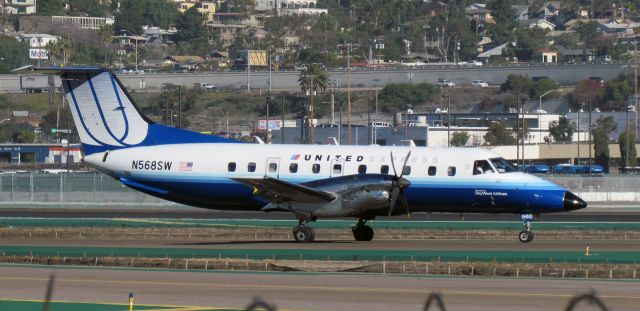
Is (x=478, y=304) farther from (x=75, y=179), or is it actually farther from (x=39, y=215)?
(x=75, y=179)

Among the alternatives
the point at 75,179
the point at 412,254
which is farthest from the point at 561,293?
the point at 75,179

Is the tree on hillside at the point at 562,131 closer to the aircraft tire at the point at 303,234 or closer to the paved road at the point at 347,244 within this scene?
the paved road at the point at 347,244

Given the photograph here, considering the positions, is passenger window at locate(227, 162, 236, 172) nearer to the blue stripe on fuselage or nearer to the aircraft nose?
the blue stripe on fuselage

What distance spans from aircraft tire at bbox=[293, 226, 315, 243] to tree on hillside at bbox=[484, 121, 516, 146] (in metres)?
98.5

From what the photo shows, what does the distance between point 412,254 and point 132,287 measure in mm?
10212

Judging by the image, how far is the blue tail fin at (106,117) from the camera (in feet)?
155

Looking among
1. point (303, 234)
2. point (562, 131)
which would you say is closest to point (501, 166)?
point (303, 234)

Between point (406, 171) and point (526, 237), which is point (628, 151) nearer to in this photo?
point (526, 237)

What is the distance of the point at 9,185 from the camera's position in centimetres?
7362

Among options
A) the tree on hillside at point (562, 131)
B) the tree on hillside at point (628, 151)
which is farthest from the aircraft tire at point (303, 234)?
the tree on hillside at point (562, 131)

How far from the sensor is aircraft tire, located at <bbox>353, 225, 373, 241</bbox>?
4444 centimetres

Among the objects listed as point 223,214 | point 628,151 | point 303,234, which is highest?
point 628,151

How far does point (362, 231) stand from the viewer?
44406mm

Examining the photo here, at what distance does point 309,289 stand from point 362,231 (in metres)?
13.3
